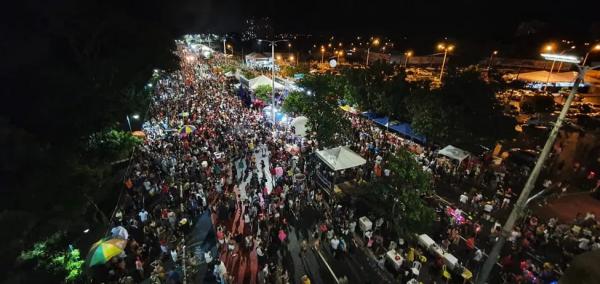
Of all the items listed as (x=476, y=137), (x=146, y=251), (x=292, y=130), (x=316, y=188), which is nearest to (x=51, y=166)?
(x=146, y=251)

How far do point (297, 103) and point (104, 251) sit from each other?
1237 centimetres

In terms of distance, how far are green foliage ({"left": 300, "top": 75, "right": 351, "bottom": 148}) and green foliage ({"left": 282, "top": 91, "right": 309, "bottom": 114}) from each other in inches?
6.2

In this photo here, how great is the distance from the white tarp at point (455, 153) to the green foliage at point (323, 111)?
6.25m

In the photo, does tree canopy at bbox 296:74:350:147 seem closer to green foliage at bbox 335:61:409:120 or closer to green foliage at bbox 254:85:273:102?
green foliage at bbox 335:61:409:120

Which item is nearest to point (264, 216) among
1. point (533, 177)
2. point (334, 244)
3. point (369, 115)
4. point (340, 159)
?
point (334, 244)

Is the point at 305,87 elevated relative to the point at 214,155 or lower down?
elevated

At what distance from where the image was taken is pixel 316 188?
16.3m

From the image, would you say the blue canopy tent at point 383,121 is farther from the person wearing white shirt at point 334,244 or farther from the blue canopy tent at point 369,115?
the person wearing white shirt at point 334,244

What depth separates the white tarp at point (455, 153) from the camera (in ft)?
55.3

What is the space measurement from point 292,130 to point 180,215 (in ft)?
36.7

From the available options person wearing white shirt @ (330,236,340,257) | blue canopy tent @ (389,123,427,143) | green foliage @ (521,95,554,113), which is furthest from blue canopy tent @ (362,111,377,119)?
person wearing white shirt @ (330,236,340,257)

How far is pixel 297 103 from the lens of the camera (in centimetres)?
1850

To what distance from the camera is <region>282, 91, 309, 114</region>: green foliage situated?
1743 cm

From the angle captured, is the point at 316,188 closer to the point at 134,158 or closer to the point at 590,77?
the point at 134,158
